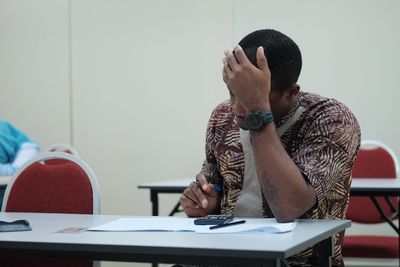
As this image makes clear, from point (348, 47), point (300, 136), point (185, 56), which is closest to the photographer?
point (300, 136)

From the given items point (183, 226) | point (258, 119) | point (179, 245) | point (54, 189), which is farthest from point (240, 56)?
point (54, 189)

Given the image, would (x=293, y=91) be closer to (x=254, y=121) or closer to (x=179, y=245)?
(x=254, y=121)

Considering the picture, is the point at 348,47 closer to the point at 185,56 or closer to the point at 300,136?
the point at 185,56

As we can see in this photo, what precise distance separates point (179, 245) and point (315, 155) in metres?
0.55

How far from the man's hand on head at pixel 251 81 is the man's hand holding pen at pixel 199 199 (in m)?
0.33

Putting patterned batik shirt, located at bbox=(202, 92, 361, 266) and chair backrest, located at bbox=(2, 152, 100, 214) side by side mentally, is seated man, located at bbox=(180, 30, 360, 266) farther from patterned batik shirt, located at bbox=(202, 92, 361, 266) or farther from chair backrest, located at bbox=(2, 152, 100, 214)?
chair backrest, located at bbox=(2, 152, 100, 214)

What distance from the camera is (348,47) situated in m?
4.84

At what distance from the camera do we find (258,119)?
1.62 metres

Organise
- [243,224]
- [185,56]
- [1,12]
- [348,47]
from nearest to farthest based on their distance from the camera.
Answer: [243,224] → [348,47] → [185,56] → [1,12]

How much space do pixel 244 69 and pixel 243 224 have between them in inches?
14.7

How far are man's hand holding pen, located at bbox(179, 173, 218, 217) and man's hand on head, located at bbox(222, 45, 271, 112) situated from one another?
330 mm

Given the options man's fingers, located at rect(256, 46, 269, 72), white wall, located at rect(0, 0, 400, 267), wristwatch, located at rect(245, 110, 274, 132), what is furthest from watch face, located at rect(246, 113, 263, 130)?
white wall, located at rect(0, 0, 400, 267)

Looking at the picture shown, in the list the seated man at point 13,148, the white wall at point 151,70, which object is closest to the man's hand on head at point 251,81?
the seated man at point 13,148

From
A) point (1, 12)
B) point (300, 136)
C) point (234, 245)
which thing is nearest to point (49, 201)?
point (300, 136)
